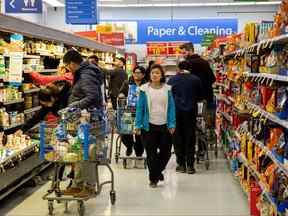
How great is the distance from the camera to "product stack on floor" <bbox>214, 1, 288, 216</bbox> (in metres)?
4.09

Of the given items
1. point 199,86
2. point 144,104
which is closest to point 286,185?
point 144,104

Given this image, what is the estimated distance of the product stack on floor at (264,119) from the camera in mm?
4086

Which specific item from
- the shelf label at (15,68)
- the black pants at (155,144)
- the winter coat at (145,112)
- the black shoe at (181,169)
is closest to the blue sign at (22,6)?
the shelf label at (15,68)

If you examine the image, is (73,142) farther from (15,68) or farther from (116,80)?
(116,80)

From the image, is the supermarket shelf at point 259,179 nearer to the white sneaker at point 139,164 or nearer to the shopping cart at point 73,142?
the shopping cart at point 73,142

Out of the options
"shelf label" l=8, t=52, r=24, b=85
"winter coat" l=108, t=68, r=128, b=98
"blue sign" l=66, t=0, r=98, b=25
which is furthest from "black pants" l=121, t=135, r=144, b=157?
"blue sign" l=66, t=0, r=98, b=25

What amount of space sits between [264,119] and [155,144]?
2001 mm

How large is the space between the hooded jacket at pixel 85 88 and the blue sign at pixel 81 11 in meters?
9.13

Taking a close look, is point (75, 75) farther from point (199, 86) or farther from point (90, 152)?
point (199, 86)

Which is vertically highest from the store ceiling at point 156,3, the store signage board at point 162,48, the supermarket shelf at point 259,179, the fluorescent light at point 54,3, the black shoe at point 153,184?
the store ceiling at point 156,3

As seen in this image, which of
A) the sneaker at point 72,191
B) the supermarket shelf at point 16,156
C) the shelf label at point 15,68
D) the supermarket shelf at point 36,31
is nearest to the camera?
the sneaker at point 72,191

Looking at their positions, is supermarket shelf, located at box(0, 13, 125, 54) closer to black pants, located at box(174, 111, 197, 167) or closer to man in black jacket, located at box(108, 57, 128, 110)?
man in black jacket, located at box(108, 57, 128, 110)

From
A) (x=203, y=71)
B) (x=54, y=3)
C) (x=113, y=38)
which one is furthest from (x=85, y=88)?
(x=54, y=3)

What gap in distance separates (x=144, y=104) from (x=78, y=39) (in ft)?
16.7
